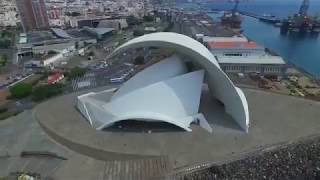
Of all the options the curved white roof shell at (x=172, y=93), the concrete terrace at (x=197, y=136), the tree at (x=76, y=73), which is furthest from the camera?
the tree at (x=76, y=73)

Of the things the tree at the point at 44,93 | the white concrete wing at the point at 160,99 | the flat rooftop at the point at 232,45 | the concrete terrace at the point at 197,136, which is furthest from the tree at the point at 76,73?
the flat rooftop at the point at 232,45

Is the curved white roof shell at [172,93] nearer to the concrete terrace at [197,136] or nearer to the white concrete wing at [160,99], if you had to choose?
the white concrete wing at [160,99]

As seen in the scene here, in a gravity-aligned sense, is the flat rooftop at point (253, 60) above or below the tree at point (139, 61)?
above

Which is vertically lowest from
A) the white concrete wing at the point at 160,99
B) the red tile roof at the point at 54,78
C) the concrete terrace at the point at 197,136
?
the red tile roof at the point at 54,78

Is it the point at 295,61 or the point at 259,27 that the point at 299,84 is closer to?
the point at 295,61

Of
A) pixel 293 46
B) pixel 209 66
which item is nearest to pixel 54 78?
pixel 209 66

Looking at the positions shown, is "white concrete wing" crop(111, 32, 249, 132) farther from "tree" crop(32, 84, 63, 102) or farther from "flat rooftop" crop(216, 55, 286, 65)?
"flat rooftop" crop(216, 55, 286, 65)

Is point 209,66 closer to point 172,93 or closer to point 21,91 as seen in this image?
point 172,93

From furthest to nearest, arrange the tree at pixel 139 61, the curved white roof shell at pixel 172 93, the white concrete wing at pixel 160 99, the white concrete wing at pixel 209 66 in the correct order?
the tree at pixel 139 61, the white concrete wing at pixel 160 99, the curved white roof shell at pixel 172 93, the white concrete wing at pixel 209 66

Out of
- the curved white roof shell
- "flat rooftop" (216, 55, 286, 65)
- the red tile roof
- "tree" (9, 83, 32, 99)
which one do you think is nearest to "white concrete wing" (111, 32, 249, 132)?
the curved white roof shell
